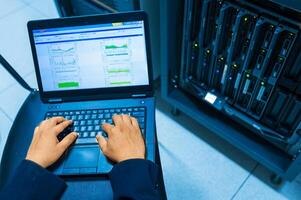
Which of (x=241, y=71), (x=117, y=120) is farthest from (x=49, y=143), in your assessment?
(x=241, y=71)

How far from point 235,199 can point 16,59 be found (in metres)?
1.39

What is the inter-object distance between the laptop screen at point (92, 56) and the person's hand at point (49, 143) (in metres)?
0.12

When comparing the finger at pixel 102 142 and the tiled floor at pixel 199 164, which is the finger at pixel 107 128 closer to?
the finger at pixel 102 142

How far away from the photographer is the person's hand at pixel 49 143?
61cm

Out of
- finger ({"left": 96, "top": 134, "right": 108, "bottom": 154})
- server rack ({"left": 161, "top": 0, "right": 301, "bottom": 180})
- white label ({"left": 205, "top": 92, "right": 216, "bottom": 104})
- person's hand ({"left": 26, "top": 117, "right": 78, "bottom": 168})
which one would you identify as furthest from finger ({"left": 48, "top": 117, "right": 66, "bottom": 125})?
white label ({"left": 205, "top": 92, "right": 216, "bottom": 104})

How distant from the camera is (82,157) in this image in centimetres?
65

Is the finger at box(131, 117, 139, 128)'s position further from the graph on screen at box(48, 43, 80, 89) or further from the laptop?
the graph on screen at box(48, 43, 80, 89)

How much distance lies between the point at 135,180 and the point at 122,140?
100mm

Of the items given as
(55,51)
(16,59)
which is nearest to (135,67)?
(55,51)

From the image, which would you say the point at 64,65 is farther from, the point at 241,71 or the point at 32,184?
the point at 241,71

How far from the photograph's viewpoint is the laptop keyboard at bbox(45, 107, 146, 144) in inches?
26.9

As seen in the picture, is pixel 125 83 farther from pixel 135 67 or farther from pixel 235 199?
pixel 235 199

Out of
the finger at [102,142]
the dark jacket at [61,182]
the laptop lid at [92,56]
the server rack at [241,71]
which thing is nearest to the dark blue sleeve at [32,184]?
the dark jacket at [61,182]

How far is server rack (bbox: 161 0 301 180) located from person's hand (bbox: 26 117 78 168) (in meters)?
0.56
